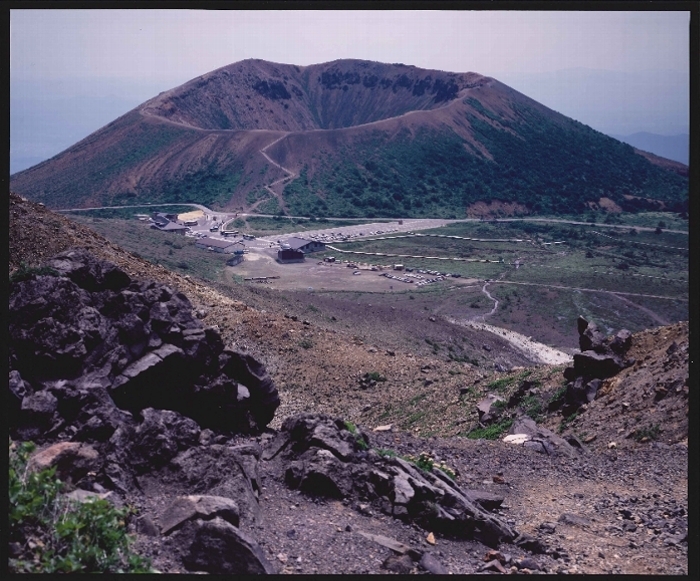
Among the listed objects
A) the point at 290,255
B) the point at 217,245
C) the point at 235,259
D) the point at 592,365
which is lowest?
the point at 592,365

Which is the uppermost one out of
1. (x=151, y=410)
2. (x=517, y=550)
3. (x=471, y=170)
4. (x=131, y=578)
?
(x=471, y=170)

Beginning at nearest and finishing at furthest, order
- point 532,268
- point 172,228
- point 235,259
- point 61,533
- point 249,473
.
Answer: point 61,533
point 249,473
point 532,268
point 235,259
point 172,228

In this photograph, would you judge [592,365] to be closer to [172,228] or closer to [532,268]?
[532,268]

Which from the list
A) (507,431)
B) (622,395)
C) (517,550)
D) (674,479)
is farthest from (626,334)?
(517,550)

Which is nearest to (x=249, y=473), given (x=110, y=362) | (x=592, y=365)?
(x=110, y=362)

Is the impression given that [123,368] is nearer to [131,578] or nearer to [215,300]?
[131,578]

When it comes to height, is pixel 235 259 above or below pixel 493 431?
above
